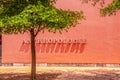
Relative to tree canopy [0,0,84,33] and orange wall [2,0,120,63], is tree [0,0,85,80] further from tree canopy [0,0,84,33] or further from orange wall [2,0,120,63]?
orange wall [2,0,120,63]

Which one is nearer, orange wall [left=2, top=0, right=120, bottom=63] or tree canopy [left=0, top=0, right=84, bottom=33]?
tree canopy [left=0, top=0, right=84, bottom=33]

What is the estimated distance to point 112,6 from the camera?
48.3 ft

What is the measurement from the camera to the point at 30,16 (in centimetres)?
1307

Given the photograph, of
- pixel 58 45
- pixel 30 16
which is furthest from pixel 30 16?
pixel 58 45

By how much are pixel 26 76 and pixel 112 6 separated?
15.8 feet

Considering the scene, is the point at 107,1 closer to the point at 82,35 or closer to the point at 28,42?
the point at 82,35

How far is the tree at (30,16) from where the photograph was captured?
1299 cm

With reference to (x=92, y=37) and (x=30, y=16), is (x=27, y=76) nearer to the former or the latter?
(x=30, y=16)

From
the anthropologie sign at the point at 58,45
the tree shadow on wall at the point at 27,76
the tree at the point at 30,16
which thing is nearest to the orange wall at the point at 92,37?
the anthropologie sign at the point at 58,45

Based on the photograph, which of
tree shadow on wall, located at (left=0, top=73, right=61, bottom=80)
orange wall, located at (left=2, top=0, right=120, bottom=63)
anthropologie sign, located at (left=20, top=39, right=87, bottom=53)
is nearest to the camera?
tree shadow on wall, located at (left=0, top=73, right=61, bottom=80)

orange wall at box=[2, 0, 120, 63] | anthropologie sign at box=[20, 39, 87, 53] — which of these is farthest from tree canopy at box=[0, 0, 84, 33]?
anthropologie sign at box=[20, 39, 87, 53]

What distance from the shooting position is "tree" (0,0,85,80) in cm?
1299

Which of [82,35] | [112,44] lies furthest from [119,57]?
[82,35]

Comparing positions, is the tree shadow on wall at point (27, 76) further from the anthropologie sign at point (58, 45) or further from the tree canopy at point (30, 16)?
the anthropologie sign at point (58, 45)
